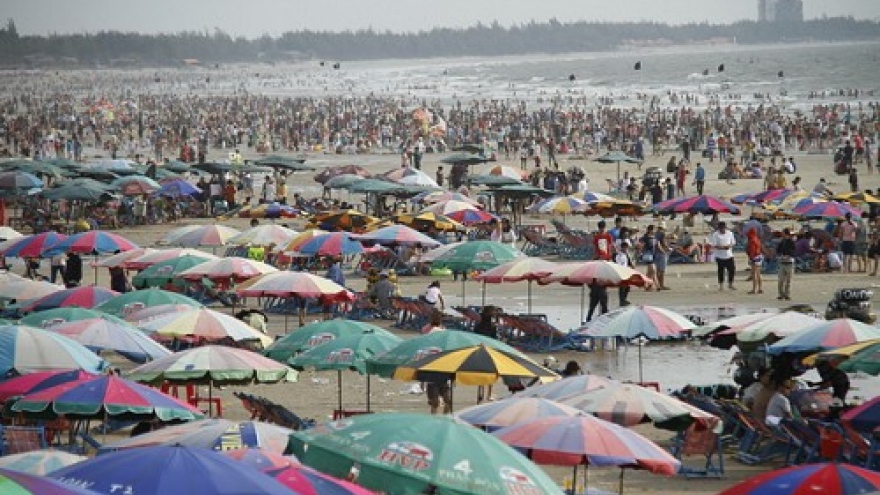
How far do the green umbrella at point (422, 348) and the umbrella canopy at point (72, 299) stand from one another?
5349 millimetres

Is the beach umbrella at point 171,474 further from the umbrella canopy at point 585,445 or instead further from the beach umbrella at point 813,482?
the umbrella canopy at point 585,445

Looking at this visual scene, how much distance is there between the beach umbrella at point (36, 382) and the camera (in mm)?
13648

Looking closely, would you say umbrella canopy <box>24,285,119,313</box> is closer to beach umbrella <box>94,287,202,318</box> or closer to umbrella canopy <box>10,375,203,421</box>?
beach umbrella <box>94,287,202,318</box>

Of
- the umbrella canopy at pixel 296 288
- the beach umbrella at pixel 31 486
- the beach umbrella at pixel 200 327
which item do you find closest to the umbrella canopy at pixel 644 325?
the beach umbrella at pixel 200 327

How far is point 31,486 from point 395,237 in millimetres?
18551

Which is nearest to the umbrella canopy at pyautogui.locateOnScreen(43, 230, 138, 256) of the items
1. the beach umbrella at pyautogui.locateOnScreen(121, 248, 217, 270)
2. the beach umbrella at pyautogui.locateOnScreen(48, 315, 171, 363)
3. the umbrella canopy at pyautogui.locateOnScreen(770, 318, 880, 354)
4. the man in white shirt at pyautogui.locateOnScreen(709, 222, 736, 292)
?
the beach umbrella at pyautogui.locateOnScreen(121, 248, 217, 270)

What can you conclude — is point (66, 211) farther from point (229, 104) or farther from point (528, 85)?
point (528, 85)

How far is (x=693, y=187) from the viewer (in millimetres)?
45344

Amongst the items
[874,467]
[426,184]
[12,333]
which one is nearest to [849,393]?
[874,467]

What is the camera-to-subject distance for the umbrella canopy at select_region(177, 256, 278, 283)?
22.2 meters

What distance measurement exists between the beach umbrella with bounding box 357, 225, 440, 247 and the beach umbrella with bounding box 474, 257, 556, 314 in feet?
12.8

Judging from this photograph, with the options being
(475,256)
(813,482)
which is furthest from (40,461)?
(475,256)

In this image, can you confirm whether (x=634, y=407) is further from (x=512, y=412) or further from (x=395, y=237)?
(x=395, y=237)

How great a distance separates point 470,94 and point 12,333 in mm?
114365
